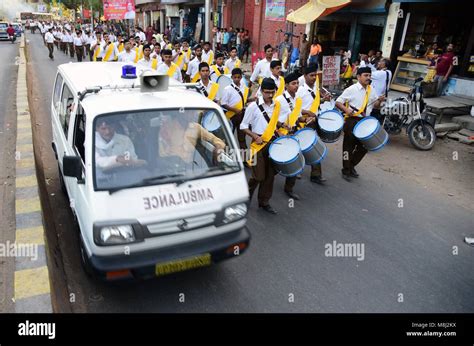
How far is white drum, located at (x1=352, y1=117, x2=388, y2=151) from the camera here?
591 cm

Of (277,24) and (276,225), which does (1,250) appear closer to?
(276,225)

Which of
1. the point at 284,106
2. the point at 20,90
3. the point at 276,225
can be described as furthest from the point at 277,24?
the point at 276,225

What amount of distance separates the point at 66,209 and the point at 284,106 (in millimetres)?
3334

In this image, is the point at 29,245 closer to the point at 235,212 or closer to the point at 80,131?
the point at 80,131

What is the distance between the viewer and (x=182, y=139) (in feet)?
12.1

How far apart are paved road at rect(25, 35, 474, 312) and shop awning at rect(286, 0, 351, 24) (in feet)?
28.6

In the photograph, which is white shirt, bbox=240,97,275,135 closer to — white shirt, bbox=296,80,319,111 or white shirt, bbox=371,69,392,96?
white shirt, bbox=296,80,319,111

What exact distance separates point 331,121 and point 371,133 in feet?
2.13

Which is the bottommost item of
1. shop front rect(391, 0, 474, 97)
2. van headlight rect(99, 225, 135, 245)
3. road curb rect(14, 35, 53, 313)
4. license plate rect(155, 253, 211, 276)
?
road curb rect(14, 35, 53, 313)

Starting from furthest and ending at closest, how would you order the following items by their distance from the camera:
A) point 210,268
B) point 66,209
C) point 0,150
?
1. point 0,150
2. point 66,209
3. point 210,268

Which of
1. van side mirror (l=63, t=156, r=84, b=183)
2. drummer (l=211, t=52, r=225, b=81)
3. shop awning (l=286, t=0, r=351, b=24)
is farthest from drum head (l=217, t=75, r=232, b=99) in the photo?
shop awning (l=286, t=0, r=351, b=24)

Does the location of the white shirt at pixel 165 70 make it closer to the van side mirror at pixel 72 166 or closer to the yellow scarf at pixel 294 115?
the yellow scarf at pixel 294 115

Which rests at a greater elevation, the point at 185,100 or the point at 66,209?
the point at 185,100

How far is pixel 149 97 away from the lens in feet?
12.4
